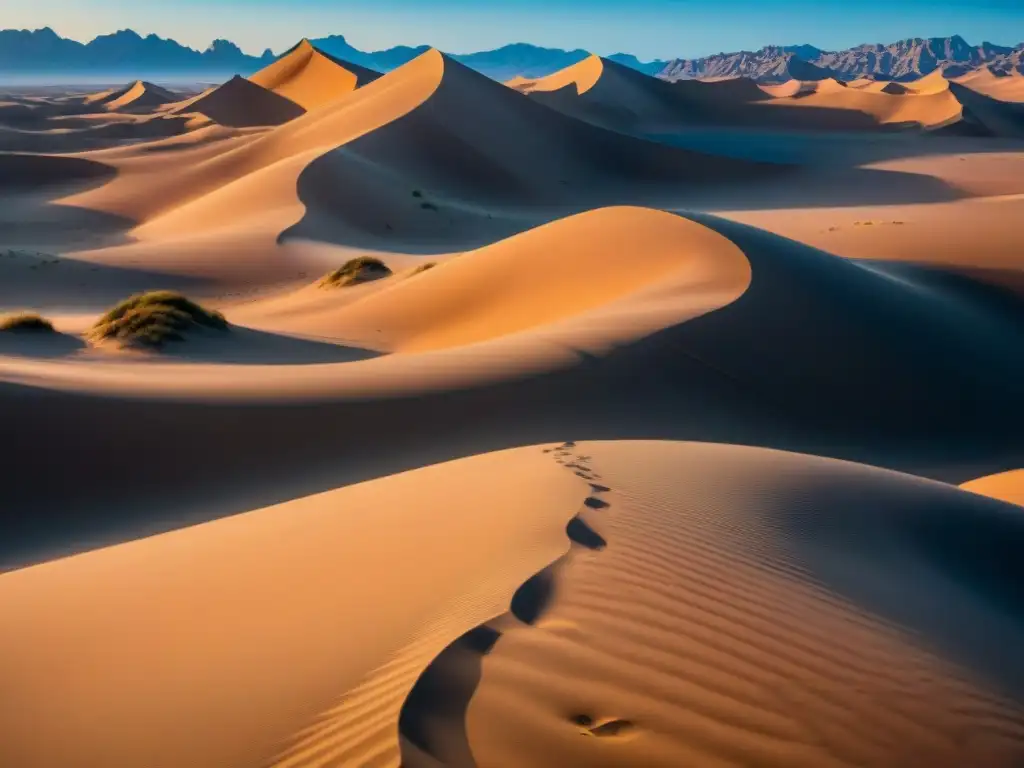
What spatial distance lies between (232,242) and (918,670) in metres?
25.3

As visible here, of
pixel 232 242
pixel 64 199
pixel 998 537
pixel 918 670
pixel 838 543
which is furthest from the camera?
pixel 64 199

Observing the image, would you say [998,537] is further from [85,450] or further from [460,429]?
[85,450]

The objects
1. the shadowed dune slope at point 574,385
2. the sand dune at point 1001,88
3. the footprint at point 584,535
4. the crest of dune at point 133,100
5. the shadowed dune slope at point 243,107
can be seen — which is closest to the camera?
the footprint at point 584,535

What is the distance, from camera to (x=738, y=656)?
3.44 meters

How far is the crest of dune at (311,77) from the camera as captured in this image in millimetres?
73300

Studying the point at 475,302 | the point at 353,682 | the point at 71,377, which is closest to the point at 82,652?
the point at 353,682

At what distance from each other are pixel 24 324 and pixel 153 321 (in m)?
2.08

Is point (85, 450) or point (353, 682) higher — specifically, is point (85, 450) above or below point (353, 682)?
below

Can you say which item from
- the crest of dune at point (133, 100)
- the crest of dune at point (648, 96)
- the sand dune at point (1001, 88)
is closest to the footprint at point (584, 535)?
the crest of dune at point (648, 96)

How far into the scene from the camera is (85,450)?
329 inches

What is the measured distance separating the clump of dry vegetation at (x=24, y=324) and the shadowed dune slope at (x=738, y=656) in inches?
469

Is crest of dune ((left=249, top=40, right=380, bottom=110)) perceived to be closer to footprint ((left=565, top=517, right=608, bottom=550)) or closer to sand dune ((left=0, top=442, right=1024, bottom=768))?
sand dune ((left=0, top=442, right=1024, bottom=768))

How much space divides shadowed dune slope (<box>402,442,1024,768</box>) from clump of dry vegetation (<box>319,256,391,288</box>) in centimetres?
1627

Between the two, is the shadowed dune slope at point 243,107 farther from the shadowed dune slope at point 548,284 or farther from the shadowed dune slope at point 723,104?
the shadowed dune slope at point 548,284
